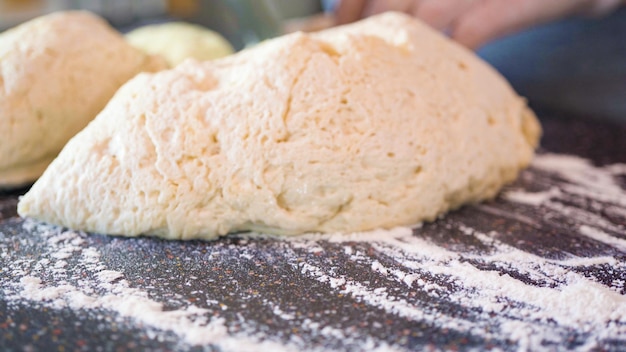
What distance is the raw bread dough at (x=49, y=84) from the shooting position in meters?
1.33

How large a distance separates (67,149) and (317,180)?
49cm

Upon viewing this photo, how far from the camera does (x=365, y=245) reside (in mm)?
1179

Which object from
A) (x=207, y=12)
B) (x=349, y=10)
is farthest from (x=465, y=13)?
(x=207, y=12)

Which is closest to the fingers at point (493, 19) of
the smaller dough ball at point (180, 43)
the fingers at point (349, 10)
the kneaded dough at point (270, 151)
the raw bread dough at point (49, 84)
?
the fingers at point (349, 10)

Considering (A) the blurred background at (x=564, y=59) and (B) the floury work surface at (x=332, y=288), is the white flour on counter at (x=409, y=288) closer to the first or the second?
(B) the floury work surface at (x=332, y=288)

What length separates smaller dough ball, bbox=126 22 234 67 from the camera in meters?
1.77

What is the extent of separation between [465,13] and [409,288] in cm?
110

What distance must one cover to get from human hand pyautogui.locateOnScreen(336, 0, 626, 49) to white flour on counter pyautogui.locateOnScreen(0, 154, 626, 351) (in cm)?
74

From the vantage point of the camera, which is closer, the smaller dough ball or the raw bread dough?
the raw bread dough

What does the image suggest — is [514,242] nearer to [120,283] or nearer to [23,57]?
[120,283]

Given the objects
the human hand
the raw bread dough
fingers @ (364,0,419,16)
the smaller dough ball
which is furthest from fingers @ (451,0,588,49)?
the raw bread dough

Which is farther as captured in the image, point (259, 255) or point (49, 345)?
point (259, 255)

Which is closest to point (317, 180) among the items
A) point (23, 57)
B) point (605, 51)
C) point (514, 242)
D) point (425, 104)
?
point (425, 104)

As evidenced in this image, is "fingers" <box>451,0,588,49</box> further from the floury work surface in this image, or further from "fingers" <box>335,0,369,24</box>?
the floury work surface
